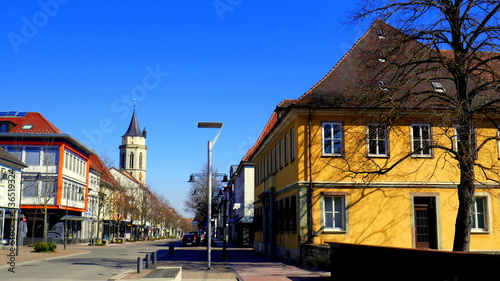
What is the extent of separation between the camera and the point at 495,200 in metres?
26.3

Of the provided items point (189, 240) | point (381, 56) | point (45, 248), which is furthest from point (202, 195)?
point (381, 56)

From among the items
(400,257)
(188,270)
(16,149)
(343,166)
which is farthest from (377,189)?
(16,149)

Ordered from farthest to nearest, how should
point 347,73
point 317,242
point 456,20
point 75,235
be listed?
point 75,235, point 347,73, point 317,242, point 456,20

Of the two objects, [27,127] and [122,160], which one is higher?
[122,160]

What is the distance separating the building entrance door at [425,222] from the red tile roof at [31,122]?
41.3 m

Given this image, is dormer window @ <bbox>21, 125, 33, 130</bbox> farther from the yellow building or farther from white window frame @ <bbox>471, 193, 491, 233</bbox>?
white window frame @ <bbox>471, 193, 491, 233</bbox>

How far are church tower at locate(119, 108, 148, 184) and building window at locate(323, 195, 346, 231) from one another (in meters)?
137

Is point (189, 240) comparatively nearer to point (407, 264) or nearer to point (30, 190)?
point (30, 190)

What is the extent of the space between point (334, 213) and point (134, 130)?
5497 inches

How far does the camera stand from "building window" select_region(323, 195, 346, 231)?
84.1 ft

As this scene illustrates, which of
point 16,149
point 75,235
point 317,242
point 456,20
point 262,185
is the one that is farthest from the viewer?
point 75,235

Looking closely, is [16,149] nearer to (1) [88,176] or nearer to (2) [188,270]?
(1) [88,176]

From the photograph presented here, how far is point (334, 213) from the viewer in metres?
25.8

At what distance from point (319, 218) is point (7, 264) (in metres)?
14.6
